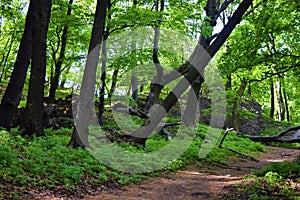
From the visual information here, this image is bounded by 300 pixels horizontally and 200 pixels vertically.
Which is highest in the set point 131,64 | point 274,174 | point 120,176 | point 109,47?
point 109,47

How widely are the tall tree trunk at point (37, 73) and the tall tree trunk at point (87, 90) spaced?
1.33 m

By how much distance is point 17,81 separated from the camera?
8617 mm

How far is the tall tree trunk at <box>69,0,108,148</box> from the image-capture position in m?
8.41

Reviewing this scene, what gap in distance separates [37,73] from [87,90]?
1730 millimetres

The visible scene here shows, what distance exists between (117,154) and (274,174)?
4.43m

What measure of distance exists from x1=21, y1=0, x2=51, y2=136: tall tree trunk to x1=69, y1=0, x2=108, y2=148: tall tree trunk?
1334 millimetres

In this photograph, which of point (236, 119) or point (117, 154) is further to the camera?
A: point (236, 119)

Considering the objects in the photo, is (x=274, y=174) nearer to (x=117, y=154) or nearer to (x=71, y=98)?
(x=117, y=154)

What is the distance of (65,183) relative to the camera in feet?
18.3

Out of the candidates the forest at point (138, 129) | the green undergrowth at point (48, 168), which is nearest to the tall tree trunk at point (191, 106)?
the forest at point (138, 129)

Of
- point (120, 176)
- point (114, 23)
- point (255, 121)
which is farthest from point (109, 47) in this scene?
point (255, 121)

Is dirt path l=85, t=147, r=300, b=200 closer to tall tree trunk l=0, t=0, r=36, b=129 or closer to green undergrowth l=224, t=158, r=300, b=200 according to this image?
green undergrowth l=224, t=158, r=300, b=200

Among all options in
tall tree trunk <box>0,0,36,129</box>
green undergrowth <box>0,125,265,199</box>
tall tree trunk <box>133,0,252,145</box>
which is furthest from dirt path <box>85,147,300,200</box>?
tall tree trunk <box>0,0,36,129</box>

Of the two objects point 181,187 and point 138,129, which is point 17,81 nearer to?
point 138,129
